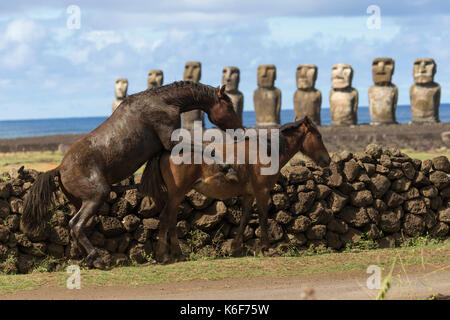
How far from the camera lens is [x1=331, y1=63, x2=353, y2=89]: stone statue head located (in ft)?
104

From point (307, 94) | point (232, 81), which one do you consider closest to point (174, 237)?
point (307, 94)

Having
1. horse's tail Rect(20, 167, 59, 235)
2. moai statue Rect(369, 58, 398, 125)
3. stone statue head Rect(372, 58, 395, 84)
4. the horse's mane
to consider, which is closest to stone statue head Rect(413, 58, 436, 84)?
moai statue Rect(369, 58, 398, 125)

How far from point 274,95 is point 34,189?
23792 millimetres

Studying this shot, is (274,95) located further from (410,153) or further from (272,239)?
(272,239)

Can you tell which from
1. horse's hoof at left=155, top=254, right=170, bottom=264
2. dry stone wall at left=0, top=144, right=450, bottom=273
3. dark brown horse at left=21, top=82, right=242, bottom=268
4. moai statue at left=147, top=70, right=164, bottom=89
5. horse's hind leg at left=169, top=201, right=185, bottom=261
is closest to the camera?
dark brown horse at left=21, top=82, right=242, bottom=268

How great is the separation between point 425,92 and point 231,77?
8738 millimetres

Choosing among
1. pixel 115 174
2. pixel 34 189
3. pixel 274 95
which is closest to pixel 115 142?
pixel 115 174

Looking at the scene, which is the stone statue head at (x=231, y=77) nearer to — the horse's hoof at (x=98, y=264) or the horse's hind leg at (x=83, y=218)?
the horse's hoof at (x=98, y=264)

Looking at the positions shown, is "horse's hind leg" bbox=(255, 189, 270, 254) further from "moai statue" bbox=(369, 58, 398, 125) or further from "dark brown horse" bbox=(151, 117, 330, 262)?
"moai statue" bbox=(369, 58, 398, 125)

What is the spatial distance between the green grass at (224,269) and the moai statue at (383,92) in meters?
22.4

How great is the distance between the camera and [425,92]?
107 ft

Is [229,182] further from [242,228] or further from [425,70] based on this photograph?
[425,70]

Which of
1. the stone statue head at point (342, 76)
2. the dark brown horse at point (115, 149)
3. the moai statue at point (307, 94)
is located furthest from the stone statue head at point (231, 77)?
the dark brown horse at point (115, 149)

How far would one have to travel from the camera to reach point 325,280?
8.56 meters
